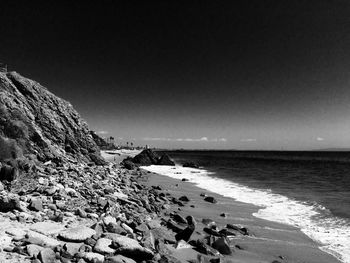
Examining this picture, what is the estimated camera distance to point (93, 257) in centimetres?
621

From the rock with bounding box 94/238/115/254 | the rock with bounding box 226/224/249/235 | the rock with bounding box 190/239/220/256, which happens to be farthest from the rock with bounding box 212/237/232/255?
the rock with bounding box 94/238/115/254

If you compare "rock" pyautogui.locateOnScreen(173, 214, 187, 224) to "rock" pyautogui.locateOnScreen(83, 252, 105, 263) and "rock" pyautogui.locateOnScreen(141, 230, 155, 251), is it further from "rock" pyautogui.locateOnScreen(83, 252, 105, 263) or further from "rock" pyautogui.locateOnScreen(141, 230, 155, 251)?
"rock" pyautogui.locateOnScreen(83, 252, 105, 263)

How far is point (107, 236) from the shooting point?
24.2 feet

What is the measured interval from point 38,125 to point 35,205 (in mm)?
→ 11659

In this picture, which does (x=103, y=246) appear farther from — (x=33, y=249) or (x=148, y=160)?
(x=148, y=160)

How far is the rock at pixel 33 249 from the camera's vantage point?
579 cm

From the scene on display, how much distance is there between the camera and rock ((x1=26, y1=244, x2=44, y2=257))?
5.79m

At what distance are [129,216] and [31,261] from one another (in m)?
4.92

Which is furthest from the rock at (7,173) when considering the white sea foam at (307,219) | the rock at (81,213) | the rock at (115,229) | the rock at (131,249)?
the white sea foam at (307,219)

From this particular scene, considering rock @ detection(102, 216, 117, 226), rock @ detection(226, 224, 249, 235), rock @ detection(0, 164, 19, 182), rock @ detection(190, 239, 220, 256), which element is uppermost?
rock @ detection(0, 164, 19, 182)

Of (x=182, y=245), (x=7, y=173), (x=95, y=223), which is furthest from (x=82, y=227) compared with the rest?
(x=7, y=173)

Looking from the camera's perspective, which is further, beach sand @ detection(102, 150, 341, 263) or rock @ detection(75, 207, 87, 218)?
beach sand @ detection(102, 150, 341, 263)

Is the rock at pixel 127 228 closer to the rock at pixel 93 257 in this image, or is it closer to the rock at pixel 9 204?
the rock at pixel 93 257

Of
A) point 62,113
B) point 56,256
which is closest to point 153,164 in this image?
point 62,113
